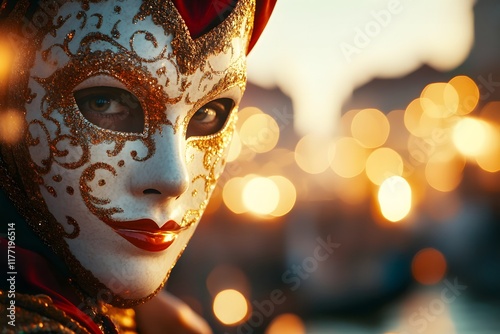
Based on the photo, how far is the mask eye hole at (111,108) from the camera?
210 centimetres

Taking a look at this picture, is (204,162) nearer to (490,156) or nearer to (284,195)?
(284,195)

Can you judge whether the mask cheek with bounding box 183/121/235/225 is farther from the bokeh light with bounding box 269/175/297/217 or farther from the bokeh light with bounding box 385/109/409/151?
the bokeh light with bounding box 385/109/409/151

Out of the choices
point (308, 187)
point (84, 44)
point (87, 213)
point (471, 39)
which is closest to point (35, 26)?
point (84, 44)

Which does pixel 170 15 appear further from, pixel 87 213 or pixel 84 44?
pixel 87 213

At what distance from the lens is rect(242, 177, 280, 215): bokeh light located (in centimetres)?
1441

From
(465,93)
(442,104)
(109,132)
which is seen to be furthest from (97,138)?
(465,93)

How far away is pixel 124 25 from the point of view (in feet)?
6.85

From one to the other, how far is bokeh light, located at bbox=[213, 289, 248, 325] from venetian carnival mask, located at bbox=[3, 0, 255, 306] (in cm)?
611

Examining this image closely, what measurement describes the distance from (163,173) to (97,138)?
0.19 meters

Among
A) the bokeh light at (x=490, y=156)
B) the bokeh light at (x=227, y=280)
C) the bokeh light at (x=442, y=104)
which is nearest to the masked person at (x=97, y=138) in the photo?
the bokeh light at (x=227, y=280)

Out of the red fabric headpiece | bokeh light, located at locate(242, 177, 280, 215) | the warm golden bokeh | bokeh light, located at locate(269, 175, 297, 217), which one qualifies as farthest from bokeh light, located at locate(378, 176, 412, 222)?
the red fabric headpiece

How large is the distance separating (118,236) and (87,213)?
0.10 metres

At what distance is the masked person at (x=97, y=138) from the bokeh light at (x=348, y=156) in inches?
898

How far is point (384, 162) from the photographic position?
2725 cm
